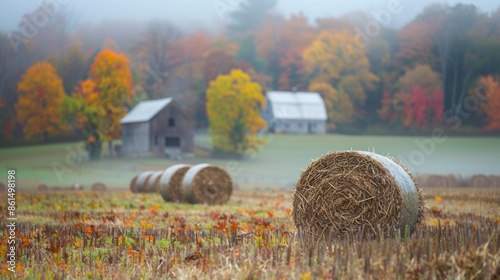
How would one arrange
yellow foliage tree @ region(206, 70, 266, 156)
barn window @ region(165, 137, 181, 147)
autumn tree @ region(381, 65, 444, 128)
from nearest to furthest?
barn window @ region(165, 137, 181, 147) < yellow foliage tree @ region(206, 70, 266, 156) < autumn tree @ region(381, 65, 444, 128)

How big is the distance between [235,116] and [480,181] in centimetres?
3124

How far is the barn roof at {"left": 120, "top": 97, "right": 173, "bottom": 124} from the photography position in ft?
186

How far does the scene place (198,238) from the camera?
9695 millimetres

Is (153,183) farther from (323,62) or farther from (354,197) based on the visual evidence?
(323,62)

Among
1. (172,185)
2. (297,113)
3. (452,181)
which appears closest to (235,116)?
(297,113)

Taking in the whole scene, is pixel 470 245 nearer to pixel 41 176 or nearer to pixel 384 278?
pixel 384 278

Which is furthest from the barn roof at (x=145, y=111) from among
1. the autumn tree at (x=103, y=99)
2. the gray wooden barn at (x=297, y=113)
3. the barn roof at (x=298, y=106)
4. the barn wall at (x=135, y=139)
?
Answer: the barn roof at (x=298, y=106)

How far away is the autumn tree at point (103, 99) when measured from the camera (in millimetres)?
56594

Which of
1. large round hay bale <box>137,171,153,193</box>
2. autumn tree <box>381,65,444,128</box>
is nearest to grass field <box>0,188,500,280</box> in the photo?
large round hay bale <box>137,171,153,193</box>

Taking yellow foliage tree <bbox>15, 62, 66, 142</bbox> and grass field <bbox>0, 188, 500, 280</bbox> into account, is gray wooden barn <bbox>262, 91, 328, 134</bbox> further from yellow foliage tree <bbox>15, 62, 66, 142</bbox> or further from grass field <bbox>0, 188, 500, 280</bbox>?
grass field <bbox>0, 188, 500, 280</bbox>

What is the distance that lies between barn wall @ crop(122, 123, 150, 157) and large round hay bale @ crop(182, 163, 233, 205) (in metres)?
35.5

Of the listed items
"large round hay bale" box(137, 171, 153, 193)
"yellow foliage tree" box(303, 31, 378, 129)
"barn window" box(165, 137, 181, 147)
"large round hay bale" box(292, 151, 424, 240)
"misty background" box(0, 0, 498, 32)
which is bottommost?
"large round hay bale" box(137, 171, 153, 193)

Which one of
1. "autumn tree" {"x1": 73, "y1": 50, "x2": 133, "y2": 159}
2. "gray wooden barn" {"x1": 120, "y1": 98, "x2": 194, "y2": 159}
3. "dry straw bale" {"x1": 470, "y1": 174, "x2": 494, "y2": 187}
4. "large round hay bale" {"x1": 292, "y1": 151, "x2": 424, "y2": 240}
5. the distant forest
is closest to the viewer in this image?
"large round hay bale" {"x1": 292, "y1": 151, "x2": 424, "y2": 240}

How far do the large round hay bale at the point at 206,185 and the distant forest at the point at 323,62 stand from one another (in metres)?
37.5
